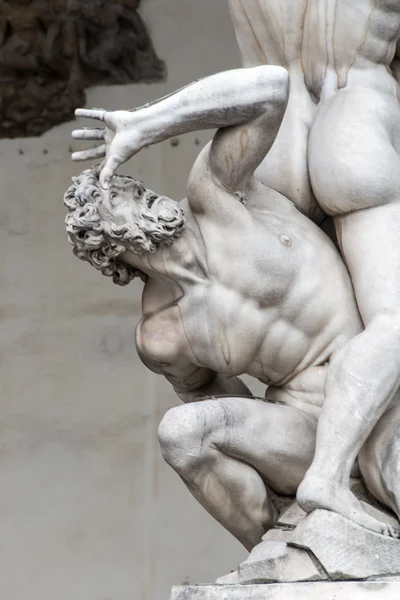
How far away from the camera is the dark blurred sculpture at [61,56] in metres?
8.07

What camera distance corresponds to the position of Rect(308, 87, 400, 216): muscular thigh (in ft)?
12.4

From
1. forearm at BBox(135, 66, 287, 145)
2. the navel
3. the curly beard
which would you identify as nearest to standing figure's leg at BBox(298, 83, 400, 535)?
the navel

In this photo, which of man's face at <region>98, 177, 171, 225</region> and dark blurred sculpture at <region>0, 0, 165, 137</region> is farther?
dark blurred sculpture at <region>0, 0, 165, 137</region>

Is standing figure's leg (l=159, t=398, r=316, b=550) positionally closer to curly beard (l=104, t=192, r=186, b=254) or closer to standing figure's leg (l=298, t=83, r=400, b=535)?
standing figure's leg (l=298, t=83, r=400, b=535)

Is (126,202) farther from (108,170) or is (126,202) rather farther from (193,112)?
(193,112)

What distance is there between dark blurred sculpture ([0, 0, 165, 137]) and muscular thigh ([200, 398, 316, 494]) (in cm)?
445

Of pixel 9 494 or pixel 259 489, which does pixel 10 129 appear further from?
pixel 259 489

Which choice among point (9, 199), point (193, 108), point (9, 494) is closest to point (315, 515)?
point (193, 108)

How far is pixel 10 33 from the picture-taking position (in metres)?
8.24

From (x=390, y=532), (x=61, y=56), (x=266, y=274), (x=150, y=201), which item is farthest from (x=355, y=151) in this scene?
(x=61, y=56)

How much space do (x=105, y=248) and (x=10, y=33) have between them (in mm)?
4714

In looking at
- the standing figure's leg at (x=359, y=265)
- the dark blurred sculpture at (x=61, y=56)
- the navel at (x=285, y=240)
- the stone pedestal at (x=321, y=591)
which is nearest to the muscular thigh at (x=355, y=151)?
the standing figure's leg at (x=359, y=265)

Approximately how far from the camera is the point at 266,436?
376cm

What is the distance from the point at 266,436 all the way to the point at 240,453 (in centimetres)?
8
